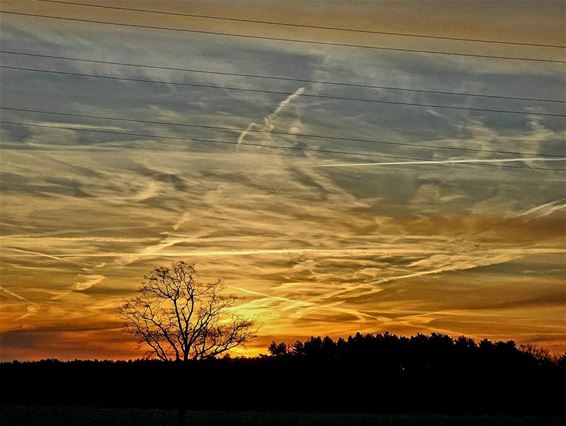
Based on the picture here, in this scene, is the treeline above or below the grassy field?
above

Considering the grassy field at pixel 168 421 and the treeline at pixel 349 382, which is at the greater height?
the treeline at pixel 349 382

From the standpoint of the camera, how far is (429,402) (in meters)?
98.2

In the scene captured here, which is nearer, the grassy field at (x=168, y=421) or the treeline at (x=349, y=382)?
the grassy field at (x=168, y=421)

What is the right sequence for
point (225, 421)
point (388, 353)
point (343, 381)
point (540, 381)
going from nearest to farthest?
point (225, 421), point (540, 381), point (343, 381), point (388, 353)

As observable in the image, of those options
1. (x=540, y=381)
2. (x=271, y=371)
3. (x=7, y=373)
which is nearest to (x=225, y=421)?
(x=271, y=371)

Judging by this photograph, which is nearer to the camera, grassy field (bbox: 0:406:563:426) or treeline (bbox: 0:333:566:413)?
grassy field (bbox: 0:406:563:426)

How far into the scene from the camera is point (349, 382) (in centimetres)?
10175

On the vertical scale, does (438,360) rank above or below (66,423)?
above

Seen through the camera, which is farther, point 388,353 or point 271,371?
point 388,353

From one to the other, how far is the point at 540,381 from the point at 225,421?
132 feet

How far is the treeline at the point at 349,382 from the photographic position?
3755 inches

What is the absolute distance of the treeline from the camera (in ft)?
313

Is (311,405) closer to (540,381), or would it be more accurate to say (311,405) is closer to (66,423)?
(540,381)

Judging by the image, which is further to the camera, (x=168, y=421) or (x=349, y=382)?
(x=349, y=382)
